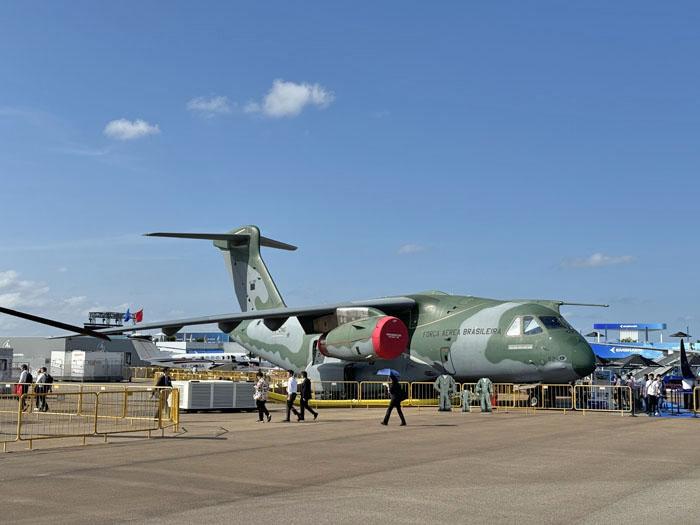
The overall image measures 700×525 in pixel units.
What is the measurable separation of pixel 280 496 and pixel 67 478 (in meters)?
3.53

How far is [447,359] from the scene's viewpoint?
27.7 m

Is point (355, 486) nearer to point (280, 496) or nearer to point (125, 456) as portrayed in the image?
point (280, 496)

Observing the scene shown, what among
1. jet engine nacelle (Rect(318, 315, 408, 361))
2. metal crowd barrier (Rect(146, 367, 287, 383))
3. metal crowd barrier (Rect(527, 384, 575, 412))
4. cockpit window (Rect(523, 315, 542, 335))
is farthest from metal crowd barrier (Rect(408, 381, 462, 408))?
metal crowd barrier (Rect(146, 367, 287, 383))

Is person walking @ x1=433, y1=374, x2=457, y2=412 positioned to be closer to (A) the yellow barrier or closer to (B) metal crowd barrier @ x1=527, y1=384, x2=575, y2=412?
(B) metal crowd barrier @ x1=527, y1=384, x2=575, y2=412

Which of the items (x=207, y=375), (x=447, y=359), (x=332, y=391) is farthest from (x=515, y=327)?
(x=207, y=375)

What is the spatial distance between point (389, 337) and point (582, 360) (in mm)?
6511

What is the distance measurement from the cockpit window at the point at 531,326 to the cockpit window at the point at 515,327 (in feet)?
0.58

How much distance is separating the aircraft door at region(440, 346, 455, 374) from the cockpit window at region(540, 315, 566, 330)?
3653mm

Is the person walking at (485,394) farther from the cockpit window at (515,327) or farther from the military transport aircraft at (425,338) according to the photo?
the cockpit window at (515,327)

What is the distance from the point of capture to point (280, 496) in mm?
9562

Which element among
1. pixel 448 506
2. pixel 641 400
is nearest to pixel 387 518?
pixel 448 506

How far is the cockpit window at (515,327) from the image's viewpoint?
25.8 meters

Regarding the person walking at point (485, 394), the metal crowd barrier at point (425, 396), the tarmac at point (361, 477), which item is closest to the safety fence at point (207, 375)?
the metal crowd barrier at point (425, 396)

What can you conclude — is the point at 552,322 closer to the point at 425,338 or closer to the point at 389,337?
the point at 425,338
